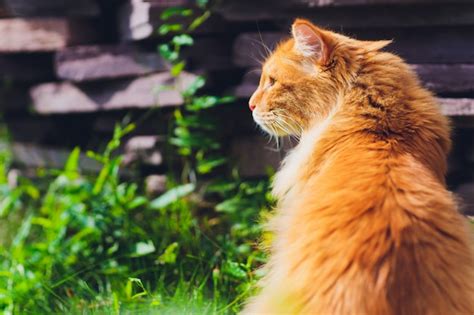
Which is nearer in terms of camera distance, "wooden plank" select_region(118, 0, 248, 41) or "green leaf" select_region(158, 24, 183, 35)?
"green leaf" select_region(158, 24, 183, 35)

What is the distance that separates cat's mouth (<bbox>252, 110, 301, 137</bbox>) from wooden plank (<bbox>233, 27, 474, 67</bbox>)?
0.68 metres

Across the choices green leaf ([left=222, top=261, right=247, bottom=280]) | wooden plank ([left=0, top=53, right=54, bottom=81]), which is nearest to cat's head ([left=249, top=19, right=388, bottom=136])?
green leaf ([left=222, top=261, right=247, bottom=280])

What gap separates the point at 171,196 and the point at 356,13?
134 cm

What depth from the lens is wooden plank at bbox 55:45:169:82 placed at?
413 cm

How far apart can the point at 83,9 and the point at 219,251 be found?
5.78ft

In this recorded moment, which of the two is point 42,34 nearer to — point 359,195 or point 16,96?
point 16,96

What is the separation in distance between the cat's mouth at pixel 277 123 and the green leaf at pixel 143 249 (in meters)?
0.96

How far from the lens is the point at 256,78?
3.79 meters

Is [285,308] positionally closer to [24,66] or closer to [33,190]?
[33,190]

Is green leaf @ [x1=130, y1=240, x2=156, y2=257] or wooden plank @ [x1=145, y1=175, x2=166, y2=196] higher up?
wooden plank @ [x1=145, y1=175, x2=166, y2=196]

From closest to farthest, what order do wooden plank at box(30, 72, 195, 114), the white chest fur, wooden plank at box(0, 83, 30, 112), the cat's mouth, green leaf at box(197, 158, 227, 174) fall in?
the white chest fur
the cat's mouth
green leaf at box(197, 158, 227, 174)
wooden plank at box(30, 72, 195, 114)
wooden plank at box(0, 83, 30, 112)

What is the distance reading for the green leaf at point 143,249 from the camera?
3510 mm

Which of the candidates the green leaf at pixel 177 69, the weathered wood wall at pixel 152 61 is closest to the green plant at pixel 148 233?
the green leaf at pixel 177 69

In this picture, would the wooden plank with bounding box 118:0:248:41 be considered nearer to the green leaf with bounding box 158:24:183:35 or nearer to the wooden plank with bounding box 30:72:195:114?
the green leaf with bounding box 158:24:183:35
